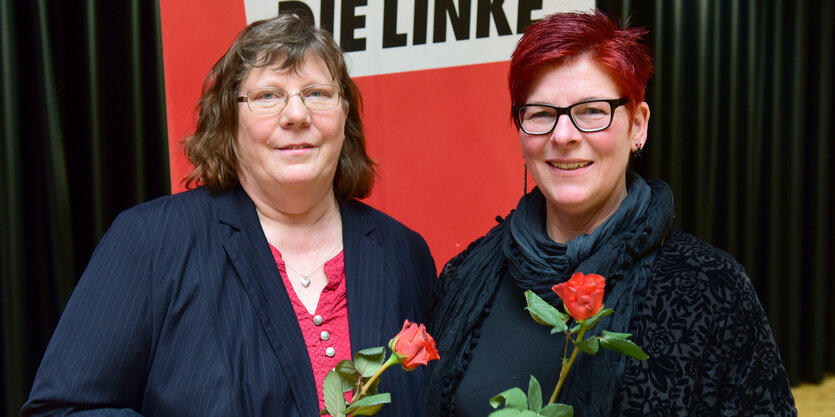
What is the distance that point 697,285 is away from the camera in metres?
1.34

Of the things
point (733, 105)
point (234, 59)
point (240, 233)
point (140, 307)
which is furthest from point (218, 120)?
point (733, 105)

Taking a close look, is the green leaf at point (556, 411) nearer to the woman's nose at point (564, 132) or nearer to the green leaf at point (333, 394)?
the green leaf at point (333, 394)

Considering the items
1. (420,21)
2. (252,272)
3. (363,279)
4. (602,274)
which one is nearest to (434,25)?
(420,21)

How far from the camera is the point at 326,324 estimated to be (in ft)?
5.46

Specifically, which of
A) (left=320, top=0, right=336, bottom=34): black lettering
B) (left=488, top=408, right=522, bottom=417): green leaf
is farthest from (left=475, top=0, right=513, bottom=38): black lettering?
(left=488, top=408, right=522, bottom=417): green leaf

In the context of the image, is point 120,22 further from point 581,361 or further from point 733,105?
point 733,105

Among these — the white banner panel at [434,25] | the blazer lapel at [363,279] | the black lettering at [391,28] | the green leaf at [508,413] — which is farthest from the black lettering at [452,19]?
the green leaf at [508,413]

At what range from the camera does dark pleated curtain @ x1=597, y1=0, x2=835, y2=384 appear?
2.78m

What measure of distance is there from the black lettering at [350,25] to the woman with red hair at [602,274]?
1.22 metres

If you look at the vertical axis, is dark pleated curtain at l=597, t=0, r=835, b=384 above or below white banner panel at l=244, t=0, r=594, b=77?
below

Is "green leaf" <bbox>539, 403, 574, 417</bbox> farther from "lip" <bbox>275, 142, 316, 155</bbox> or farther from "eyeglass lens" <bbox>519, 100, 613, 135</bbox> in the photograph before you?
"lip" <bbox>275, 142, 316, 155</bbox>

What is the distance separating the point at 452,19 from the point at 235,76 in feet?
3.79

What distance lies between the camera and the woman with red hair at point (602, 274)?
129 centimetres

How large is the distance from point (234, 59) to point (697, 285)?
3.92ft
